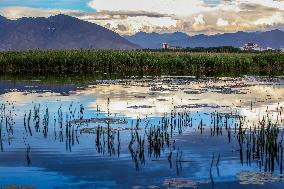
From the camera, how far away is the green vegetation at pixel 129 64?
58.2 meters

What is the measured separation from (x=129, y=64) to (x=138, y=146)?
43.8m

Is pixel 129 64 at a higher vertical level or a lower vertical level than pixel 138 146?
higher

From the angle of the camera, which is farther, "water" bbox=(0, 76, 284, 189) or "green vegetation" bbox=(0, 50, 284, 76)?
"green vegetation" bbox=(0, 50, 284, 76)

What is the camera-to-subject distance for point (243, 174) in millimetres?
13672

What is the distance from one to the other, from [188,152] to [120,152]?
202 cm

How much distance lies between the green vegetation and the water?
27612mm

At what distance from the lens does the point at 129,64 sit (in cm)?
5994

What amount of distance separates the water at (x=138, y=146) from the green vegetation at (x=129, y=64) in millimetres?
27612

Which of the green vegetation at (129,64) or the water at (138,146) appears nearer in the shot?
the water at (138,146)

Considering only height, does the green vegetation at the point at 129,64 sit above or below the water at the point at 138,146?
above

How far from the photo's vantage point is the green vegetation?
58.2 m

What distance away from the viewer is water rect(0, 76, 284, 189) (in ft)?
44.0

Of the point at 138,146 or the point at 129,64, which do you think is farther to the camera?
the point at 129,64

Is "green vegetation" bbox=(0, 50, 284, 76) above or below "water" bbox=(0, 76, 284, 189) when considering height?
above
